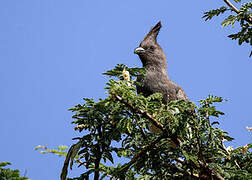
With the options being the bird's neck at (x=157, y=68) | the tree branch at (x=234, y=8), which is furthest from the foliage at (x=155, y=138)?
the bird's neck at (x=157, y=68)

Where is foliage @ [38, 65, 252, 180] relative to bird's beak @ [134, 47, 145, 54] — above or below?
below

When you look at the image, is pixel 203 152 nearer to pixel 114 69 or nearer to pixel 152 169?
pixel 152 169

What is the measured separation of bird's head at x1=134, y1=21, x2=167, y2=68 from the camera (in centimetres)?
467

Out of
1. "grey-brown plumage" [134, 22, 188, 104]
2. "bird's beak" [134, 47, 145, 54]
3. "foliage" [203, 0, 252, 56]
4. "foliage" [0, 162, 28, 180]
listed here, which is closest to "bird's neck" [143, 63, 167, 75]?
"grey-brown plumage" [134, 22, 188, 104]

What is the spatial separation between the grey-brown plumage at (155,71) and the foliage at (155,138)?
1.45 meters

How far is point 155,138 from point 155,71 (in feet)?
6.95

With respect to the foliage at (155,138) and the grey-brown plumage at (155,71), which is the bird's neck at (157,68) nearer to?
the grey-brown plumage at (155,71)

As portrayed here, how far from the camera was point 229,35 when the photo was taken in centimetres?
295

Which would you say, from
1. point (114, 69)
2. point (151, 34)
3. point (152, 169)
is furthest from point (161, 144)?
point (151, 34)

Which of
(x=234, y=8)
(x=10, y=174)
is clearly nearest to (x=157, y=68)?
(x=234, y=8)

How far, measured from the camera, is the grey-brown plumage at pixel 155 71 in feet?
13.4

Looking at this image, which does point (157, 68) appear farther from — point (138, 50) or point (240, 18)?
point (240, 18)

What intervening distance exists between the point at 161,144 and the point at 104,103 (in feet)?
1.50

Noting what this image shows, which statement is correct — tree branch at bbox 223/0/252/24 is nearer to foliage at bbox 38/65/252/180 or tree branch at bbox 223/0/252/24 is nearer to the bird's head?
foliage at bbox 38/65/252/180
